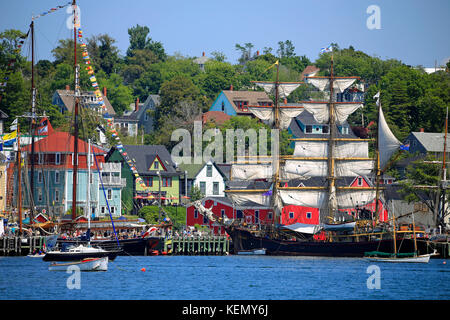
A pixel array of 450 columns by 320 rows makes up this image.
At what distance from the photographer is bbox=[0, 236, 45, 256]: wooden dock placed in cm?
7112

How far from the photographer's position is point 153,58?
175 m

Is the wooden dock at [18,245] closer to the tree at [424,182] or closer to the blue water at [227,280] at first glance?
the blue water at [227,280]

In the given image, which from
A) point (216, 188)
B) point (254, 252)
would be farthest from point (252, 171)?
point (216, 188)

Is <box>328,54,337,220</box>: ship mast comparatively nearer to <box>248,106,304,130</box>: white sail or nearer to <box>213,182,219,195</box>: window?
<box>248,106,304,130</box>: white sail

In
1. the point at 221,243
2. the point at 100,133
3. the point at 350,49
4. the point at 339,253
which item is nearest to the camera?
the point at 339,253

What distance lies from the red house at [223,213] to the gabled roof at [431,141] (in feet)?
71.3

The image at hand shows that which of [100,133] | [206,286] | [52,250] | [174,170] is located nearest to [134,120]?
[100,133]

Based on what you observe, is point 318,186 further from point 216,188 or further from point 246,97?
point 246,97

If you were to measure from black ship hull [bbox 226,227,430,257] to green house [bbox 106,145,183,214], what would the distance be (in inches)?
679

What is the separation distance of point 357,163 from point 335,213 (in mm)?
5243

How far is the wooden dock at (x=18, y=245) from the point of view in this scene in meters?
71.1

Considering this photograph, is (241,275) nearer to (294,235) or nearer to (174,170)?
(294,235)

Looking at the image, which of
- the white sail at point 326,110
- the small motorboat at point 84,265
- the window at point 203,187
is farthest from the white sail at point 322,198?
the small motorboat at point 84,265

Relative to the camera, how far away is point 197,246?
81500mm
